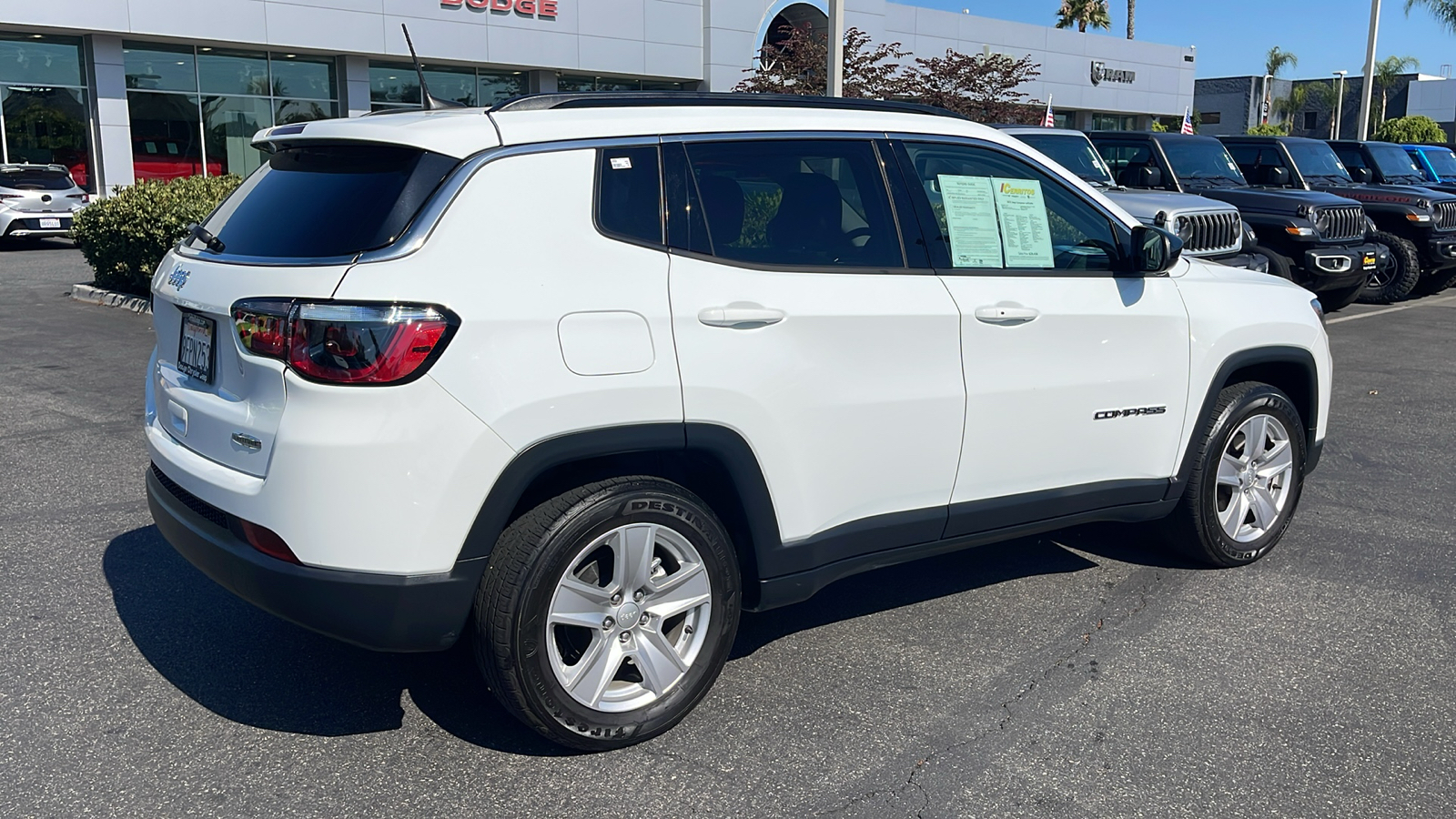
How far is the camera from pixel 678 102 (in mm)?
3781

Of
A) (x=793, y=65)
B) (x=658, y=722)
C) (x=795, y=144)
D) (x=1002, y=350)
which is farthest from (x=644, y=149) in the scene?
(x=793, y=65)

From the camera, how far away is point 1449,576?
5.10 metres

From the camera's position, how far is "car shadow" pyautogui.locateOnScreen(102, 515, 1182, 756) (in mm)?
3730

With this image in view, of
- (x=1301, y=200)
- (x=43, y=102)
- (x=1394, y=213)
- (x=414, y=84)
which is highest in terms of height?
(x=414, y=84)

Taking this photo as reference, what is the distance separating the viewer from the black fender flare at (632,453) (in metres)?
3.21

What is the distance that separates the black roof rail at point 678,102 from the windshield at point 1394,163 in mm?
17026

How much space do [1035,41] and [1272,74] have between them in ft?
154

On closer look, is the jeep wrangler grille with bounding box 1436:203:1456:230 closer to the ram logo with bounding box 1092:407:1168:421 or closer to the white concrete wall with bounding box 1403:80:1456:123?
the ram logo with bounding box 1092:407:1168:421

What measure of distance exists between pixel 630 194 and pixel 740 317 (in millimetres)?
473

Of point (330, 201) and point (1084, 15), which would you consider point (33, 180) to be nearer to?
point (330, 201)

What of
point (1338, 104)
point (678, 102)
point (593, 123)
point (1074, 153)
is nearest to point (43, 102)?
point (1074, 153)

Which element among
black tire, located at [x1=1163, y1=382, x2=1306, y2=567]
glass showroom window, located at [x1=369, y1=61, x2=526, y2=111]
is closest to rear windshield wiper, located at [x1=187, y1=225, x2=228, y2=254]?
black tire, located at [x1=1163, y1=382, x2=1306, y2=567]

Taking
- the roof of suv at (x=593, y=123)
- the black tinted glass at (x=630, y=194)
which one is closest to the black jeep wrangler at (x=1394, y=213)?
the roof of suv at (x=593, y=123)

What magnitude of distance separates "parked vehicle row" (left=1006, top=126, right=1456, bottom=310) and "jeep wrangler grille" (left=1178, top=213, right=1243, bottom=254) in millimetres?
28
